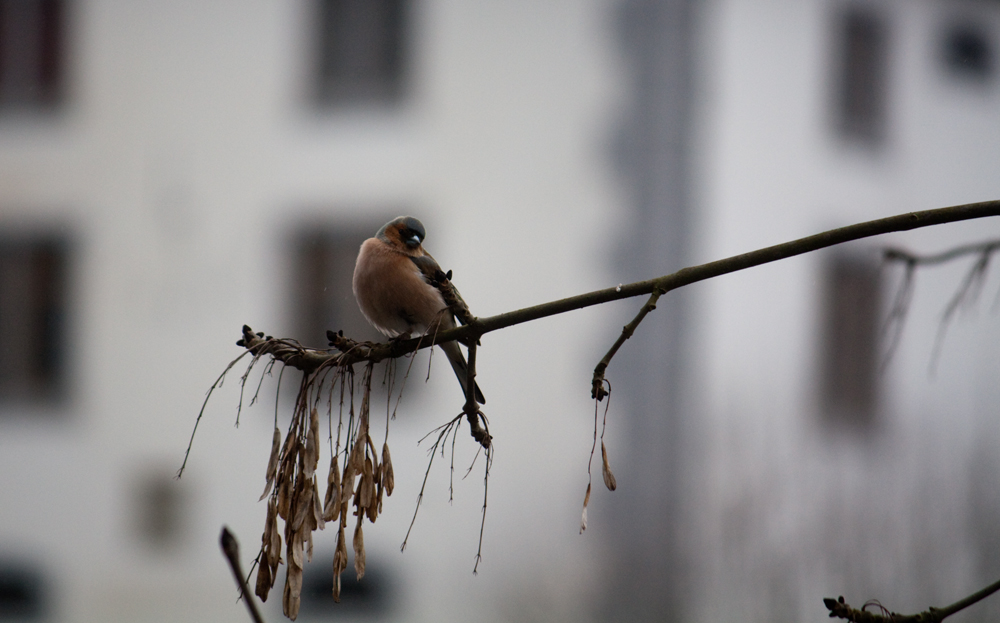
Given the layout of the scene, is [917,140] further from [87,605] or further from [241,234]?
[87,605]

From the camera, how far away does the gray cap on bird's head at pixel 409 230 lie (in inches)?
72.4

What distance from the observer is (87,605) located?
270 inches

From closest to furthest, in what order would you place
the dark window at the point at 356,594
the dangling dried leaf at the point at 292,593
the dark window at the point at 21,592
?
1. the dangling dried leaf at the point at 292,593
2. the dark window at the point at 356,594
3. the dark window at the point at 21,592

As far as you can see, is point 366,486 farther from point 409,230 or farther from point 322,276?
point 322,276

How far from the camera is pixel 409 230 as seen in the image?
185cm

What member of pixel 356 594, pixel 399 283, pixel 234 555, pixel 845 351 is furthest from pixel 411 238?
pixel 356 594

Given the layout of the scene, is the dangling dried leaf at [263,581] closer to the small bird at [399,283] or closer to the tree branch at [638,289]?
the tree branch at [638,289]

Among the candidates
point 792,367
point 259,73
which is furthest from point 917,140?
point 259,73

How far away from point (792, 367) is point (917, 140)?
1.47m

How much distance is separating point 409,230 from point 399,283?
16cm

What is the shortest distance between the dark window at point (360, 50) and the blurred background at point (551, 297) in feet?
0.07

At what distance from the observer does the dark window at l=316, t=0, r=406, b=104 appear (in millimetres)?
6129

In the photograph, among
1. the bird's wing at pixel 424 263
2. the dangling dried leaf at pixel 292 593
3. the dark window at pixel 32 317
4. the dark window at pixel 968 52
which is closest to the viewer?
the dangling dried leaf at pixel 292 593

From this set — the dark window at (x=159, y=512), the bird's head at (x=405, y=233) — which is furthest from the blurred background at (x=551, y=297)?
the bird's head at (x=405, y=233)
